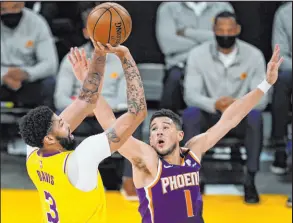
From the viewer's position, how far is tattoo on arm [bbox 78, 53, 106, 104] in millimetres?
4781

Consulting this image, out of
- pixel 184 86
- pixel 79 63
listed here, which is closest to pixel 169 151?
pixel 79 63

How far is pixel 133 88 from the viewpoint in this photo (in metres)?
4.43

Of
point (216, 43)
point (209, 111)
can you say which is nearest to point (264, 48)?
point (216, 43)

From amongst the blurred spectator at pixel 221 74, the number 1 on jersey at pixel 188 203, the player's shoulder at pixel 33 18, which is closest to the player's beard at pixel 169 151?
the number 1 on jersey at pixel 188 203

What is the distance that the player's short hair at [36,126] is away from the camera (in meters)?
4.40

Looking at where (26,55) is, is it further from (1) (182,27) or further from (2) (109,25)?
(2) (109,25)

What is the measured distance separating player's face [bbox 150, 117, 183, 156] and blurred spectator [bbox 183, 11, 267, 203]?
217 cm

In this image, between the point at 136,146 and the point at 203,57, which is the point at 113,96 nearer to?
the point at 203,57

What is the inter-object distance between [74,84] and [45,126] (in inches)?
139

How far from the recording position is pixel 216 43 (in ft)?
25.6

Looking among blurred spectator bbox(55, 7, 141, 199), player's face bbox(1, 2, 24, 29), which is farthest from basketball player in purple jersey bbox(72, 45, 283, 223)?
player's face bbox(1, 2, 24, 29)

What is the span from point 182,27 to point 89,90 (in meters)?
3.66

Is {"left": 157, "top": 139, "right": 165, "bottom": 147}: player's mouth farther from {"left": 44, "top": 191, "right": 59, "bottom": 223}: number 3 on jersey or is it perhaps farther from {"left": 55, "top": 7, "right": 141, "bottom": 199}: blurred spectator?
{"left": 55, "top": 7, "right": 141, "bottom": 199}: blurred spectator

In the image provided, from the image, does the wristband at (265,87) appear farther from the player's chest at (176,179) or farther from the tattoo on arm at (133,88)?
the tattoo on arm at (133,88)
